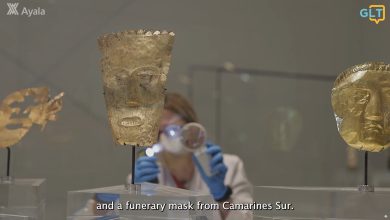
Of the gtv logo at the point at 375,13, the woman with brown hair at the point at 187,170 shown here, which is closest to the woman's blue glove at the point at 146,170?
the woman with brown hair at the point at 187,170

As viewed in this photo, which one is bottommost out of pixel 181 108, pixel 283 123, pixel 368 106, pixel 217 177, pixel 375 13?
pixel 217 177

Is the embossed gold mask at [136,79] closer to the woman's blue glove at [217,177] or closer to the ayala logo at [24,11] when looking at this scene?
the woman's blue glove at [217,177]

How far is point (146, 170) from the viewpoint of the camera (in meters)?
3.01

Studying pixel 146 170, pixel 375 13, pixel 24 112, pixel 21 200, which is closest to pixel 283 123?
pixel 375 13

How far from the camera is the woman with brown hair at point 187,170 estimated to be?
3.06 metres

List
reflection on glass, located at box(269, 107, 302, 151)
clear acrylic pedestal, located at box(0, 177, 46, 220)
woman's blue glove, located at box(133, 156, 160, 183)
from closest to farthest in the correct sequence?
1. clear acrylic pedestal, located at box(0, 177, 46, 220)
2. woman's blue glove, located at box(133, 156, 160, 183)
3. reflection on glass, located at box(269, 107, 302, 151)

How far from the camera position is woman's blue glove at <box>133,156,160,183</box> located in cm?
301

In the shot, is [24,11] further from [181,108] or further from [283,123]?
[283,123]

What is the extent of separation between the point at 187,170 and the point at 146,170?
27cm

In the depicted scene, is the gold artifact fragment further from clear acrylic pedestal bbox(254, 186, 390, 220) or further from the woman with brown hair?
clear acrylic pedestal bbox(254, 186, 390, 220)

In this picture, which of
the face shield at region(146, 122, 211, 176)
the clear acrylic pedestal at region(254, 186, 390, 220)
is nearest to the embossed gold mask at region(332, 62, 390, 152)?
the clear acrylic pedestal at region(254, 186, 390, 220)

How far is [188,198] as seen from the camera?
2.14 m

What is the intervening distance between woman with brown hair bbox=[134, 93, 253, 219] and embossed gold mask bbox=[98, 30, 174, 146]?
694mm

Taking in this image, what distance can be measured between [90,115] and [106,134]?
147mm
